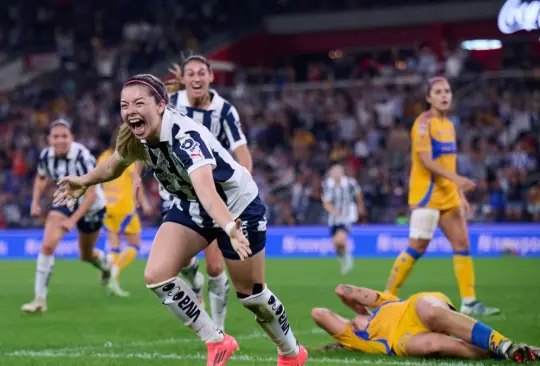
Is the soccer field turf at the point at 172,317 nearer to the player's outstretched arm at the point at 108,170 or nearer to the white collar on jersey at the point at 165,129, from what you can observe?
the player's outstretched arm at the point at 108,170

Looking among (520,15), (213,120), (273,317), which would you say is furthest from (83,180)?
(520,15)

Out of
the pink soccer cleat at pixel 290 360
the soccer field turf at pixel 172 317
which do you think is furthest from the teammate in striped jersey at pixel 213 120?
the pink soccer cleat at pixel 290 360

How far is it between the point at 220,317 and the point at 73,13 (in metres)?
31.6

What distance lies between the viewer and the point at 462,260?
11.6 m

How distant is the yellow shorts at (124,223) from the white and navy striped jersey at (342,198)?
5.18 metres

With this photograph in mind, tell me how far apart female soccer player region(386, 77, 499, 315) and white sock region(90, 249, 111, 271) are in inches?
186

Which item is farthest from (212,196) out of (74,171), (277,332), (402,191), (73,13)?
(73,13)

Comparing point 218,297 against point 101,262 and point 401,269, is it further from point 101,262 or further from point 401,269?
point 101,262

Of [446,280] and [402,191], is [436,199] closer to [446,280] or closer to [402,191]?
[446,280]

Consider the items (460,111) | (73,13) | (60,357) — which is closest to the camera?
(60,357)

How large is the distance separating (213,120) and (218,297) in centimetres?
175

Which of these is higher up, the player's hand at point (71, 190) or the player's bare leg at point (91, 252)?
the player's hand at point (71, 190)

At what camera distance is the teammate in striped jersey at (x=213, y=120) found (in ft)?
31.1

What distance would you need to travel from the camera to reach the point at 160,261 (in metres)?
6.74
